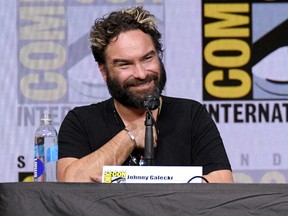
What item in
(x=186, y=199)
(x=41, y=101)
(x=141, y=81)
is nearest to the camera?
(x=186, y=199)

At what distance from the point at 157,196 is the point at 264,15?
2.16 metres

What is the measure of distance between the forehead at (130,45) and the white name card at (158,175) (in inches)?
26.6

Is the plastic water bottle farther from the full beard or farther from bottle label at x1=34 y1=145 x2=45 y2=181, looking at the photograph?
the full beard

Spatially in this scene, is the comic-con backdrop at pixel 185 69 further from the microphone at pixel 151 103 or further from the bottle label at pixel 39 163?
the microphone at pixel 151 103

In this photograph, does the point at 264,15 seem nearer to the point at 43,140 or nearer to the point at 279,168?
the point at 279,168

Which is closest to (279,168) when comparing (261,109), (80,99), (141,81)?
(261,109)

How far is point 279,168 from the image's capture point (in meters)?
3.92

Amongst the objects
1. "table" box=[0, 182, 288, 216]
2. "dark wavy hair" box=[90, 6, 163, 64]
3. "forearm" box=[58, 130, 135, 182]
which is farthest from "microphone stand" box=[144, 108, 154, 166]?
"dark wavy hair" box=[90, 6, 163, 64]

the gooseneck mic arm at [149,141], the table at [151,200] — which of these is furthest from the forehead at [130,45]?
the table at [151,200]

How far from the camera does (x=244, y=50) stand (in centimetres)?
395

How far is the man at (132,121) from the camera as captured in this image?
9.12 feet

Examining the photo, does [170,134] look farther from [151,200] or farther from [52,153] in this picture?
[151,200]

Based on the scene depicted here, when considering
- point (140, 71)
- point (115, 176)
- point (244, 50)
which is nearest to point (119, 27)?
point (140, 71)

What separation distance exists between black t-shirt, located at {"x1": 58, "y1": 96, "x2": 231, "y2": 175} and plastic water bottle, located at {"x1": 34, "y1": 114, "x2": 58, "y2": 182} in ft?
0.19
